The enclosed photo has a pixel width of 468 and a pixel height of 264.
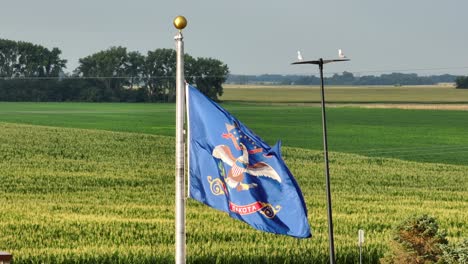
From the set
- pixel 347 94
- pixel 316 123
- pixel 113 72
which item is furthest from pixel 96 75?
pixel 316 123

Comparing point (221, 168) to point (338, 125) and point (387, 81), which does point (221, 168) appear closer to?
point (338, 125)

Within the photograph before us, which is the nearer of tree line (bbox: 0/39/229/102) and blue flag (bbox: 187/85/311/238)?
blue flag (bbox: 187/85/311/238)

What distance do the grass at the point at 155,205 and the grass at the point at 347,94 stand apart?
8296cm

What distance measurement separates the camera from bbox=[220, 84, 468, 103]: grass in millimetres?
153875

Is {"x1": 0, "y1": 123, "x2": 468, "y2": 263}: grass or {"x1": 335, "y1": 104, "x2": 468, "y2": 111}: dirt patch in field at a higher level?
{"x1": 335, "y1": 104, "x2": 468, "y2": 111}: dirt patch in field

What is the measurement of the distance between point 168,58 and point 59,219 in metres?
112

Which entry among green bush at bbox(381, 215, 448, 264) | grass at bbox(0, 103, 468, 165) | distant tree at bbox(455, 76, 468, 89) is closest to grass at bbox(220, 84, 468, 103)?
distant tree at bbox(455, 76, 468, 89)

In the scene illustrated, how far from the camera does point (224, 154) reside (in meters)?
14.9

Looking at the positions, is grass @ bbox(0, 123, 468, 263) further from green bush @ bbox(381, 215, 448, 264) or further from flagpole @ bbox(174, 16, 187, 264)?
flagpole @ bbox(174, 16, 187, 264)

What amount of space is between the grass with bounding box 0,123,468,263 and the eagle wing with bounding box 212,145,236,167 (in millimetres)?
11260

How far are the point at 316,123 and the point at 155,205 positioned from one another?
220 feet

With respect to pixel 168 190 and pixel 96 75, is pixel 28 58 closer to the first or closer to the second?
pixel 96 75

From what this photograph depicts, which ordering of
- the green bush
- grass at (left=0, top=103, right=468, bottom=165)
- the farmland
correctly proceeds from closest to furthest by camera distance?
the green bush → the farmland → grass at (left=0, top=103, right=468, bottom=165)

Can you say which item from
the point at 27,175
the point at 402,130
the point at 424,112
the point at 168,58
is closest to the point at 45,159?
the point at 27,175
